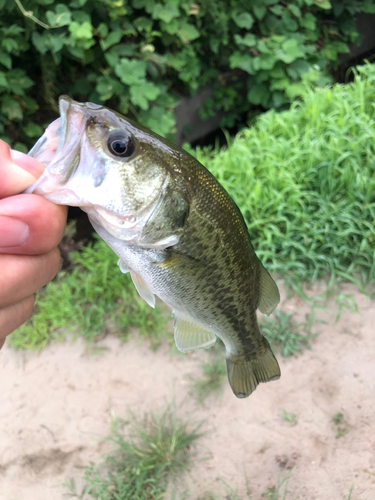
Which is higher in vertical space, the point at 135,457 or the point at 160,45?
the point at 160,45

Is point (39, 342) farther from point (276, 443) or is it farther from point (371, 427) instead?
point (371, 427)

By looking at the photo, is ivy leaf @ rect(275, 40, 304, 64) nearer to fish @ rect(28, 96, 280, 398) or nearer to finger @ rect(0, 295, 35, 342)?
fish @ rect(28, 96, 280, 398)

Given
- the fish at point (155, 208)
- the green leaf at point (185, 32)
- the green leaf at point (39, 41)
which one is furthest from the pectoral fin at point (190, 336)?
the green leaf at point (185, 32)

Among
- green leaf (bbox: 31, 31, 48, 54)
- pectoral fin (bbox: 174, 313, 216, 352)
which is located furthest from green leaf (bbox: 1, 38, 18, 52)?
pectoral fin (bbox: 174, 313, 216, 352)

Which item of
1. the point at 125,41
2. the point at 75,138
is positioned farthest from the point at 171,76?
the point at 75,138

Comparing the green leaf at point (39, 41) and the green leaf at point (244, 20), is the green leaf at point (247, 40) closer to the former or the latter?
the green leaf at point (244, 20)
